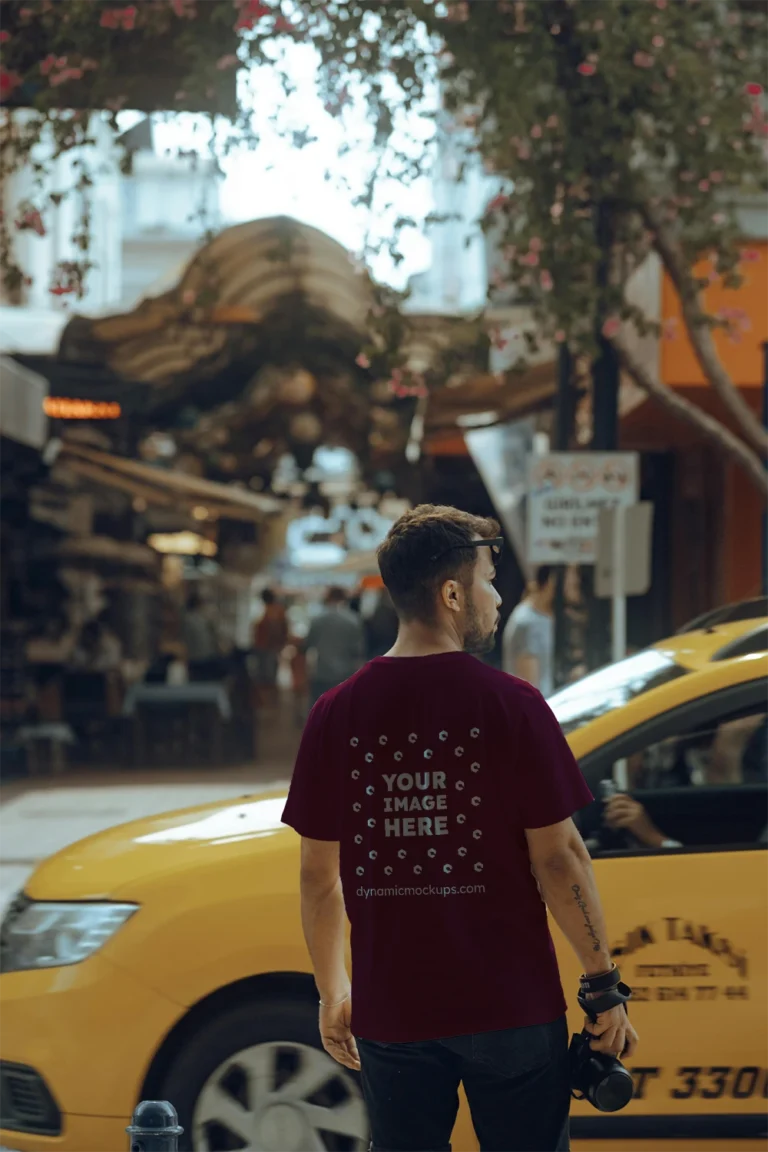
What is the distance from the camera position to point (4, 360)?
14.6 m

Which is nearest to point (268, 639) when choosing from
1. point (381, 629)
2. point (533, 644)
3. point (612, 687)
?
point (381, 629)

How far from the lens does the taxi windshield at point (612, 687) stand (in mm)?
4789

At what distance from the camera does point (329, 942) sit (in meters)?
3.29

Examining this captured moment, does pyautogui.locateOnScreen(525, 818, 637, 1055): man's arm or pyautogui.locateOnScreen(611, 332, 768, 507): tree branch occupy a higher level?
pyautogui.locateOnScreen(611, 332, 768, 507): tree branch

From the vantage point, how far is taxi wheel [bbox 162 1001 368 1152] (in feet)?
14.8

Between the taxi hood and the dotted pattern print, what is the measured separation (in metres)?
1.67

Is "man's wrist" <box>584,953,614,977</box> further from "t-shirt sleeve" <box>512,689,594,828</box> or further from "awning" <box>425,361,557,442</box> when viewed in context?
"awning" <box>425,361,557,442</box>

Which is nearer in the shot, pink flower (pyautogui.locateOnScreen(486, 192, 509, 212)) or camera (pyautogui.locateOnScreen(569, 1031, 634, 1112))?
camera (pyautogui.locateOnScreen(569, 1031, 634, 1112))

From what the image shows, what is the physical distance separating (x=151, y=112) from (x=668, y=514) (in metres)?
12.8

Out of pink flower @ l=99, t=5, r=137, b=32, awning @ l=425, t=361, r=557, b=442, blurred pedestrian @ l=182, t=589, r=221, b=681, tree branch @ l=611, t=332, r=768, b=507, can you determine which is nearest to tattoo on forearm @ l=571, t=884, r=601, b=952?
pink flower @ l=99, t=5, r=137, b=32

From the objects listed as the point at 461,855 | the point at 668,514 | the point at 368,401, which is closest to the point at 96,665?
the point at 368,401

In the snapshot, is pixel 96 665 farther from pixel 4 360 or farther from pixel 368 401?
pixel 4 360

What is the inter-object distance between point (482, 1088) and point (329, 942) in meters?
0.43

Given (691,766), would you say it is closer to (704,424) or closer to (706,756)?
(706,756)
